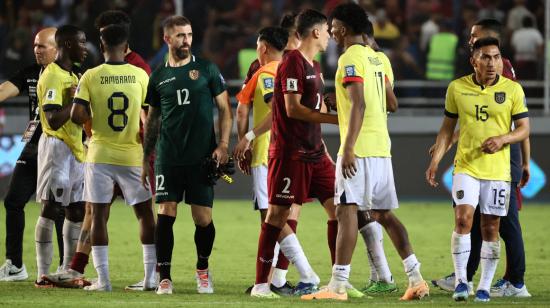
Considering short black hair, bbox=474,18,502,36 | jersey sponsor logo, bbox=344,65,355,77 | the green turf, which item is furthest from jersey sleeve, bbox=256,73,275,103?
short black hair, bbox=474,18,502,36

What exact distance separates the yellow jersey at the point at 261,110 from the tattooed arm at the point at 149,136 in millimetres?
879

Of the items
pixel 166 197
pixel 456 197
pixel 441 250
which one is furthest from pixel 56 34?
pixel 441 250

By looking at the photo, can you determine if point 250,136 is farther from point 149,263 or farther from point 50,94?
point 50,94

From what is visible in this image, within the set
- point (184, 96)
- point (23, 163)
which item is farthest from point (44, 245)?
point (184, 96)

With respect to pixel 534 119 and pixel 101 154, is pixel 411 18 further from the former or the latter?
pixel 101 154

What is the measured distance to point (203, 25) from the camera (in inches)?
861

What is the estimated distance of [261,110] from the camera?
10.1 metres

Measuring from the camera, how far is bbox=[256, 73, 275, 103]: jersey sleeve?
9962mm

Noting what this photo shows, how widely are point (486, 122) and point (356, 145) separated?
3.54 feet

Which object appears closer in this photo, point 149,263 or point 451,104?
point 451,104

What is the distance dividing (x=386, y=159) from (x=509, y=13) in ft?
44.6

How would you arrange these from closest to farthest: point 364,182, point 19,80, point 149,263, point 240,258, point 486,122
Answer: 1. point 364,182
2. point 486,122
3. point 149,263
4. point 19,80
5. point 240,258

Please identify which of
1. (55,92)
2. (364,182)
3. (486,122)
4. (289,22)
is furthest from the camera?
(289,22)

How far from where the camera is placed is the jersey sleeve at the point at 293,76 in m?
9.20
